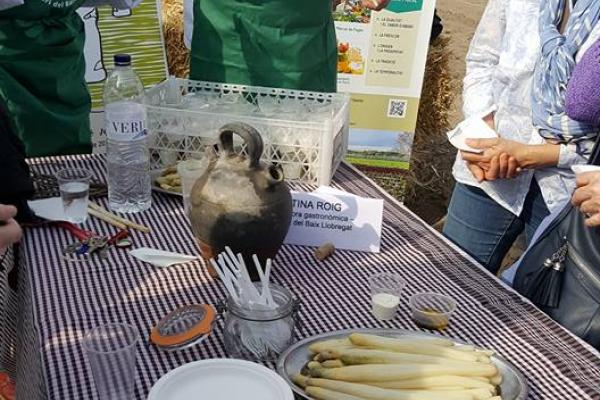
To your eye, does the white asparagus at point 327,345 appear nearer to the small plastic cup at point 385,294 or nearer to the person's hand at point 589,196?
the small plastic cup at point 385,294

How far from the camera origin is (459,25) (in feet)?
30.5

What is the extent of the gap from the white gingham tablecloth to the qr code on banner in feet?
6.40

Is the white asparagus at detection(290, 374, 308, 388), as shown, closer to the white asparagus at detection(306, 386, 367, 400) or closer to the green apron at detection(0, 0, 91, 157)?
the white asparagus at detection(306, 386, 367, 400)

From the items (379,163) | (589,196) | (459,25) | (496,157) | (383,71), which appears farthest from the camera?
(459,25)

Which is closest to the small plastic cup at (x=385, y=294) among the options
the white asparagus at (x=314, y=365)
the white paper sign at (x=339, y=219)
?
the white paper sign at (x=339, y=219)

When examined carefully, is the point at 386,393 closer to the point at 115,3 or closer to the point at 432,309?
the point at 432,309

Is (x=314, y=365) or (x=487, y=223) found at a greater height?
(x=314, y=365)

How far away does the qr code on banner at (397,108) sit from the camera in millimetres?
3355

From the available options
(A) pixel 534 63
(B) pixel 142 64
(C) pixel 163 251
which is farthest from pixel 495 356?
(B) pixel 142 64

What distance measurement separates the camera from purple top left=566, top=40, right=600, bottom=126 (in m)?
1.40

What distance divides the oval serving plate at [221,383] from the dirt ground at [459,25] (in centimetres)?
532

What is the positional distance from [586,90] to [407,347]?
0.81 m

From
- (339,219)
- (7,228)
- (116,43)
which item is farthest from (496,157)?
(116,43)

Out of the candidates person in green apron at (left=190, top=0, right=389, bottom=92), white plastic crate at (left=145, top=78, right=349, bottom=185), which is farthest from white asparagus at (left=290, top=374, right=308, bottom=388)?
person in green apron at (left=190, top=0, right=389, bottom=92)
